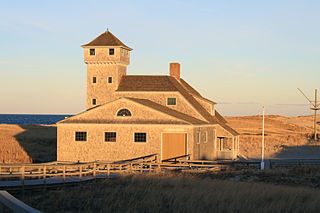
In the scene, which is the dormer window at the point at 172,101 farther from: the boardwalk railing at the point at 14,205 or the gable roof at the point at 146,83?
the boardwalk railing at the point at 14,205

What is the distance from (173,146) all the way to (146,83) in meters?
9.72

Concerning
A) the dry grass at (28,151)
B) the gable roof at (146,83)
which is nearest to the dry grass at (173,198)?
the dry grass at (28,151)

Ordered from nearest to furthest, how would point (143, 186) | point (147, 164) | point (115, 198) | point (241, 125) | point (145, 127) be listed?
point (115, 198)
point (143, 186)
point (147, 164)
point (145, 127)
point (241, 125)

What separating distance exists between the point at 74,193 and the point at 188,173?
10.1 metres

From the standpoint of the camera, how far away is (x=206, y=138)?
42.2m

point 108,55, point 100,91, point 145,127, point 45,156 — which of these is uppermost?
point 108,55

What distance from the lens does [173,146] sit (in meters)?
38.2

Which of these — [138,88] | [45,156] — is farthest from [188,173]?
[45,156]

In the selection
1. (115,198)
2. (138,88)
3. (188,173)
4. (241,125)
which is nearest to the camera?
(115,198)

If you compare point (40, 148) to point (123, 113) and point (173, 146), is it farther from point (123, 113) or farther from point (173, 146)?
point (173, 146)

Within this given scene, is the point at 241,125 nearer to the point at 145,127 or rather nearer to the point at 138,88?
the point at 138,88

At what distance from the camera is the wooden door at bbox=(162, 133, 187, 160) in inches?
1500

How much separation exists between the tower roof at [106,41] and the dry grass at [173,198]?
73.9 feet

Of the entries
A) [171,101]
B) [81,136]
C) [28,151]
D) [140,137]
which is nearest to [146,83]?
[171,101]
